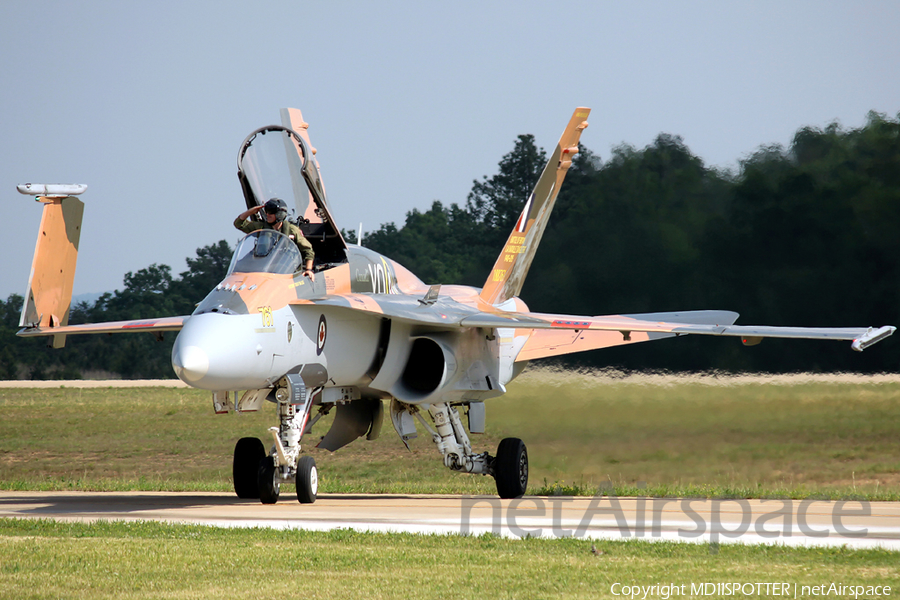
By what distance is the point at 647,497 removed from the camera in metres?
14.0

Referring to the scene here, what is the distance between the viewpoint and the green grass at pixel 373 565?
22.2ft

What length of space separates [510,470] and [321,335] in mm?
3719

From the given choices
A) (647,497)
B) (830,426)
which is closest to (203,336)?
(647,497)

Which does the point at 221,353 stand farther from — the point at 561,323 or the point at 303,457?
the point at 561,323

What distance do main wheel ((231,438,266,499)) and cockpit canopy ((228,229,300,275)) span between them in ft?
9.60

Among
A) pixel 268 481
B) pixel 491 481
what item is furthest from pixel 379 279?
pixel 491 481

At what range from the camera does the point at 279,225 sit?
1288 centimetres

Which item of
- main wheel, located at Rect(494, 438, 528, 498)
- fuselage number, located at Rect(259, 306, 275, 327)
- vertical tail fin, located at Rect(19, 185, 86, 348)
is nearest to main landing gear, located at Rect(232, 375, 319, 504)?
fuselage number, located at Rect(259, 306, 275, 327)

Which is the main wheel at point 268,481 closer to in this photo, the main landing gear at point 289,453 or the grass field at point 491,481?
the main landing gear at point 289,453

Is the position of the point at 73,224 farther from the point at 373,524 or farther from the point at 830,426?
the point at 830,426

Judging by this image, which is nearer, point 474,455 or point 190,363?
point 190,363

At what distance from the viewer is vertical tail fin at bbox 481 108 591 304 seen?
56.8 ft

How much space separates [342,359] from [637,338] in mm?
5115

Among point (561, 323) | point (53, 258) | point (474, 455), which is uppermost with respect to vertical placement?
point (53, 258)
